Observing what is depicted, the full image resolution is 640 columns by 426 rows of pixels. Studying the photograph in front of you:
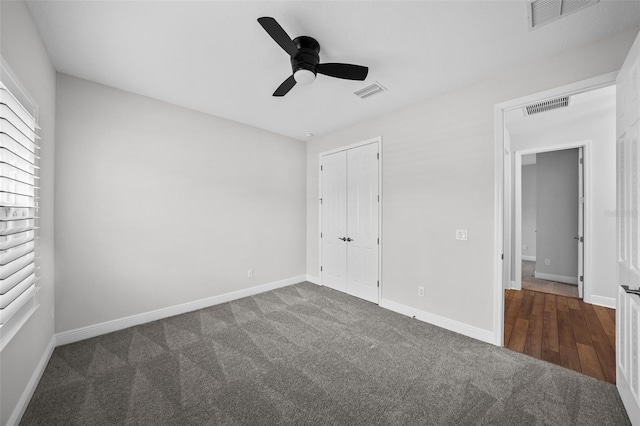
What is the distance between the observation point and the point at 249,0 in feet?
5.57

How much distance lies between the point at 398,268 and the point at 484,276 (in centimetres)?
102

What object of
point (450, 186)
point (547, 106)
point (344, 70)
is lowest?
point (450, 186)

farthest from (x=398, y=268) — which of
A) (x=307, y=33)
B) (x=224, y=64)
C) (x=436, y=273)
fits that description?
(x=224, y=64)

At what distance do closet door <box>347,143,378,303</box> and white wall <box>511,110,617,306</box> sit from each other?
10.3 ft

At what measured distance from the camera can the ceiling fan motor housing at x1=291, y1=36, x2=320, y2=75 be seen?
1.99 m

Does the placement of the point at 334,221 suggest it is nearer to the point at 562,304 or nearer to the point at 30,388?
the point at 562,304

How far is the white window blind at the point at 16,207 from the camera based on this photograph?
1465 millimetres

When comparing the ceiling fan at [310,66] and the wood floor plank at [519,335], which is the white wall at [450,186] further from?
the ceiling fan at [310,66]

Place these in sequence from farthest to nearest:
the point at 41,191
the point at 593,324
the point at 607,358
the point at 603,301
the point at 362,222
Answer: the point at 362,222, the point at 603,301, the point at 593,324, the point at 607,358, the point at 41,191

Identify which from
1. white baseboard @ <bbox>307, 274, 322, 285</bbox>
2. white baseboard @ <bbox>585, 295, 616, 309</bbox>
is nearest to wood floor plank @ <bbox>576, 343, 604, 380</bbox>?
white baseboard @ <bbox>585, 295, 616, 309</bbox>

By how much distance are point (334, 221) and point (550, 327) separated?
121 inches

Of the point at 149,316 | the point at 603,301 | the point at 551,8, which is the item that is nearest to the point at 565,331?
the point at 603,301

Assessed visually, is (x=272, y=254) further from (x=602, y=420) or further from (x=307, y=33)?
(x=602, y=420)

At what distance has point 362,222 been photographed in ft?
13.0
